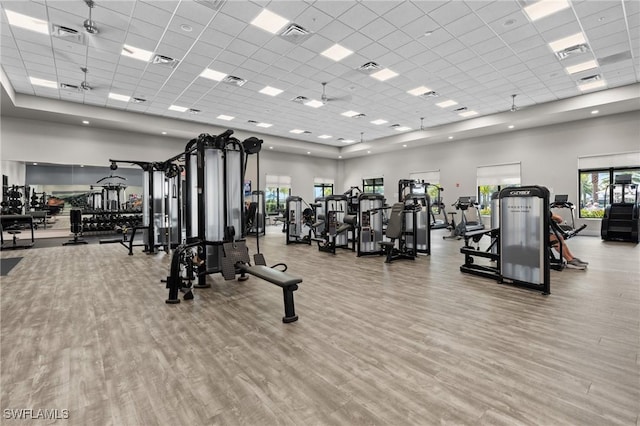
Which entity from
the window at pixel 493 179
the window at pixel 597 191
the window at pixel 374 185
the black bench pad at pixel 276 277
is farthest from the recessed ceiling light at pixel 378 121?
the black bench pad at pixel 276 277

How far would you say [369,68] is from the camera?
732cm

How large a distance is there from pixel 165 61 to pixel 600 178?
13.7 metres

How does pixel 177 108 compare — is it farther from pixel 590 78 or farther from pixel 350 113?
pixel 590 78

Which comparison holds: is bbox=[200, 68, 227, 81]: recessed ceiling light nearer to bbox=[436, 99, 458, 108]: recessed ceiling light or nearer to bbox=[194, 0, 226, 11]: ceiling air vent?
bbox=[194, 0, 226, 11]: ceiling air vent

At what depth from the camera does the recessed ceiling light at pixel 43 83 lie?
780cm

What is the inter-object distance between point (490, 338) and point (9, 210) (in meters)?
12.5

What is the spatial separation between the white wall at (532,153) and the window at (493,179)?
0.21m


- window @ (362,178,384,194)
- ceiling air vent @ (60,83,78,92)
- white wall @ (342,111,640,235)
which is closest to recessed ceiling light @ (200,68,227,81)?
ceiling air vent @ (60,83,78,92)

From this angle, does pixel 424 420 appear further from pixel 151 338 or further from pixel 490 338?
pixel 151 338

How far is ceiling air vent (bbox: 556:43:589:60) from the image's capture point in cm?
631

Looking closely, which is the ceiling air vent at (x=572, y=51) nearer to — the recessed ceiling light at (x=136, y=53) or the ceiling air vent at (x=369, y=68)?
the ceiling air vent at (x=369, y=68)

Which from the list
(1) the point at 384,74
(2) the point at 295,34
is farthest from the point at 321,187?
(2) the point at 295,34

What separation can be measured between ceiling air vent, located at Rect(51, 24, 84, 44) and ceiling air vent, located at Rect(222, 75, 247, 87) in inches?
118

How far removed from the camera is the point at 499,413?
171cm
